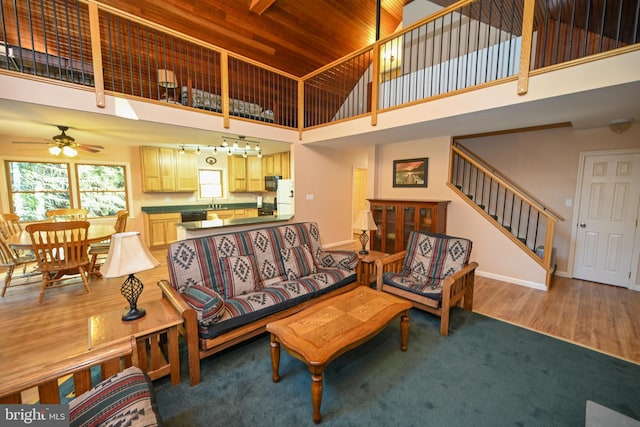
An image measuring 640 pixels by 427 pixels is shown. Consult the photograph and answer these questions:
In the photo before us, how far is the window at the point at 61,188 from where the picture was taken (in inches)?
183

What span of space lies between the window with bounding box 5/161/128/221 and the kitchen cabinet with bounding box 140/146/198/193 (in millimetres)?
546

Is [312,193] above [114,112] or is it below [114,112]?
below

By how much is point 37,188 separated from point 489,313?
764cm

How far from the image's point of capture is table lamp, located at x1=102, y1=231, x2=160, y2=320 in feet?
5.42

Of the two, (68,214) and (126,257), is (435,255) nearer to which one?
(126,257)

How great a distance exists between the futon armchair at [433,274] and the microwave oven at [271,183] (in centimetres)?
394

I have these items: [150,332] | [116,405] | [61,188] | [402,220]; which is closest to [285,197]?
[402,220]

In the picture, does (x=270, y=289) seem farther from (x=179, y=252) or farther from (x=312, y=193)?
→ (x=312, y=193)

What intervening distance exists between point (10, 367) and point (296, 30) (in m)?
5.84


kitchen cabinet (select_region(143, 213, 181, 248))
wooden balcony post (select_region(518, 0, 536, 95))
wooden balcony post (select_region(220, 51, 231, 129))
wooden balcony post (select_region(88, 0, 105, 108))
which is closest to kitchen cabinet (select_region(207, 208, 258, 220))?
kitchen cabinet (select_region(143, 213, 181, 248))

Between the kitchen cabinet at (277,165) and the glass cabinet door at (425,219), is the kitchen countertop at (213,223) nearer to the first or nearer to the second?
the kitchen cabinet at (277,165)

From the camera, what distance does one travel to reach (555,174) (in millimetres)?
4238

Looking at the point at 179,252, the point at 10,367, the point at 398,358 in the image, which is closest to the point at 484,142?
the point at 398,358

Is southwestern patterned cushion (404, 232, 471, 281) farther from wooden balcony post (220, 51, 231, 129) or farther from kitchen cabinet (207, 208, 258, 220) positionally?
kitchen cabinet (207, 208, 258, 220)
